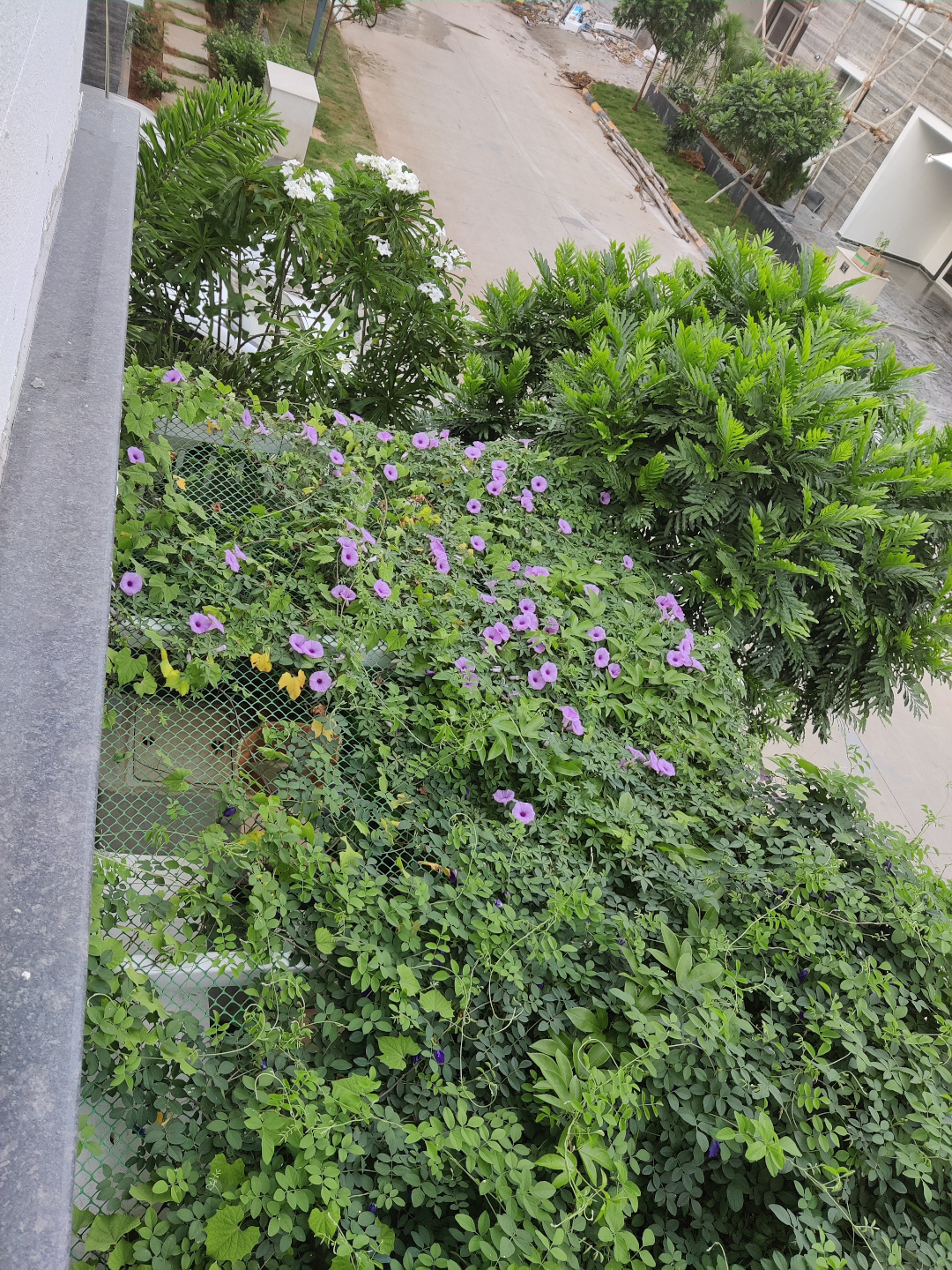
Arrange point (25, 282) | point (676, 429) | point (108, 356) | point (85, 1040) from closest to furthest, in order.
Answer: point (85, 1040) → point (25, 282) → point (108, 356) → point (676, 429)

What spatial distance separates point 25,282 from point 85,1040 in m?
1.25

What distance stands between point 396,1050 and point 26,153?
1.57 meters

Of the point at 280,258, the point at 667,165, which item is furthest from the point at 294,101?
the point at 667,165

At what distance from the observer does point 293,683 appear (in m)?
1.78

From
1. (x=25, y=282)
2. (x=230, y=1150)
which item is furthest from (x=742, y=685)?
(x=25, y=282)

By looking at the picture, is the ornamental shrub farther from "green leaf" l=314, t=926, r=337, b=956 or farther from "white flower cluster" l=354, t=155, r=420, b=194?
"white flower cluster" l=354, t=155, r=420, b=194

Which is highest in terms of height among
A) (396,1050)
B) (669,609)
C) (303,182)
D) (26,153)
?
(26,153)

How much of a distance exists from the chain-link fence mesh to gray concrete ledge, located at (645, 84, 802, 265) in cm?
1153

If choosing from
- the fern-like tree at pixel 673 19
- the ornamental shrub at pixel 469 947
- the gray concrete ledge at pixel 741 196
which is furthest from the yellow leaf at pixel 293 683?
the fern-like tree at pixel 673 19

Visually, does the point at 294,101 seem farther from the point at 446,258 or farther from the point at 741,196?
the point at 741,196

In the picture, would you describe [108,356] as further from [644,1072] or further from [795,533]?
[795,533]

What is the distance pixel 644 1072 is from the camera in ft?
5.15

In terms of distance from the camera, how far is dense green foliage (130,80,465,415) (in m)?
2.95

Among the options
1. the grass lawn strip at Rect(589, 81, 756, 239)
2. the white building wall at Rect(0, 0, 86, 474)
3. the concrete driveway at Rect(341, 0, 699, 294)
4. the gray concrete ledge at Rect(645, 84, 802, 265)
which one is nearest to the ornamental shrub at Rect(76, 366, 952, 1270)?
the white building wall at Rect(0, 0, 86, 474)
